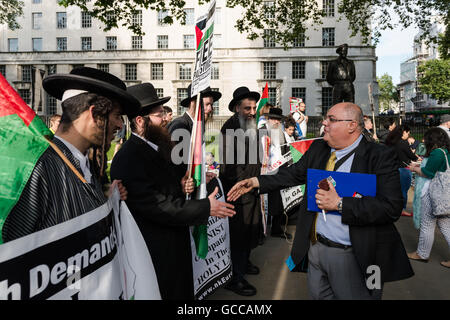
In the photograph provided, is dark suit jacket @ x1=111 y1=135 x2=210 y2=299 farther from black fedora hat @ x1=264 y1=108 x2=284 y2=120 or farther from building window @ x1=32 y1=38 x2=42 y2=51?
building window @ x1=32 y1=38 x2=42 y2=51

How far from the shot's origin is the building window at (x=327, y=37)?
141 feet

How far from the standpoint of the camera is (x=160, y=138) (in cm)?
280

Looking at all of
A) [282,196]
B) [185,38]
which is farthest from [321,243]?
[185,38]

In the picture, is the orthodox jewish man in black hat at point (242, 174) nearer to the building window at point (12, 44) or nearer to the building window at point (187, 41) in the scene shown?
the building window at point (187, 41)

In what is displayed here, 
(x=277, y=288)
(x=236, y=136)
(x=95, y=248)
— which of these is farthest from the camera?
(x=236, y=136)

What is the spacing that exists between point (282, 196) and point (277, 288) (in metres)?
2.46

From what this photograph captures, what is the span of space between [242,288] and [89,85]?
3.20 m

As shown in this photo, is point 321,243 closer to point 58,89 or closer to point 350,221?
point 350,221

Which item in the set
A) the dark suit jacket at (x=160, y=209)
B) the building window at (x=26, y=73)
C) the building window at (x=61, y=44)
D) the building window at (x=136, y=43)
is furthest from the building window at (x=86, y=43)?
the dark suit jacket at (x=160, y=209)

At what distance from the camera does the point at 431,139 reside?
5.00 metres

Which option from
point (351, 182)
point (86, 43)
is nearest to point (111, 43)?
point (86, 43)

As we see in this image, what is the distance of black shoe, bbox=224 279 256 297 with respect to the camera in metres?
4.11

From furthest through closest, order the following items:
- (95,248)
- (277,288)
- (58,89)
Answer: (277,288), (58,89), (95,248)
